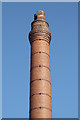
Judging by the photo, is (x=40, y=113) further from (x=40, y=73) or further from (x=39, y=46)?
(x=39, y=46)

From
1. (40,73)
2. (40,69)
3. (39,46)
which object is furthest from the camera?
(39,46)

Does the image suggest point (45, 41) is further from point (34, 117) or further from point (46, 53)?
point (34, 117)

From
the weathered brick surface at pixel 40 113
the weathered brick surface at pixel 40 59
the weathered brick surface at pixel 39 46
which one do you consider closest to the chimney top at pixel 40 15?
the weathered brick surface at pixel 39 46

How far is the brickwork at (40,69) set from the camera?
1564 centimetres

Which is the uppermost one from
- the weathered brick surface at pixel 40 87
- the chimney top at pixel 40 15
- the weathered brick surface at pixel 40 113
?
the chimney top at pixel 40 15

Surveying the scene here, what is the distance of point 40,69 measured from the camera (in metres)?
16.8

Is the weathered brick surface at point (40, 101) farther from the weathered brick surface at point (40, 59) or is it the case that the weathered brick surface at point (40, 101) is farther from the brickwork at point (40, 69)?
the weathered brick surface at point (40, 59)

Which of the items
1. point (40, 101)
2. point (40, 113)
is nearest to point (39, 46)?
point (40, 101)

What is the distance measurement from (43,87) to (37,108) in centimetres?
139

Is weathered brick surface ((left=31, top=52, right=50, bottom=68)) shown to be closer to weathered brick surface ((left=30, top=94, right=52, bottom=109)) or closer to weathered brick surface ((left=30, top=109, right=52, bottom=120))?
weathered brick surface ((left=30, top=94, right=52, bottom=109))

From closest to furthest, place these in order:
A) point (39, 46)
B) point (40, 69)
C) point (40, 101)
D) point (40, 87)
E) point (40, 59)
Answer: point (40, 101)
point (40, 87)
point (40, 69)
point (40, 59)
point (39, 46)

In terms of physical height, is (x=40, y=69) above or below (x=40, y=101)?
above

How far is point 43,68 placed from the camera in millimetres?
16844

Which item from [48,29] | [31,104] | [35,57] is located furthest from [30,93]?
[48,29]
